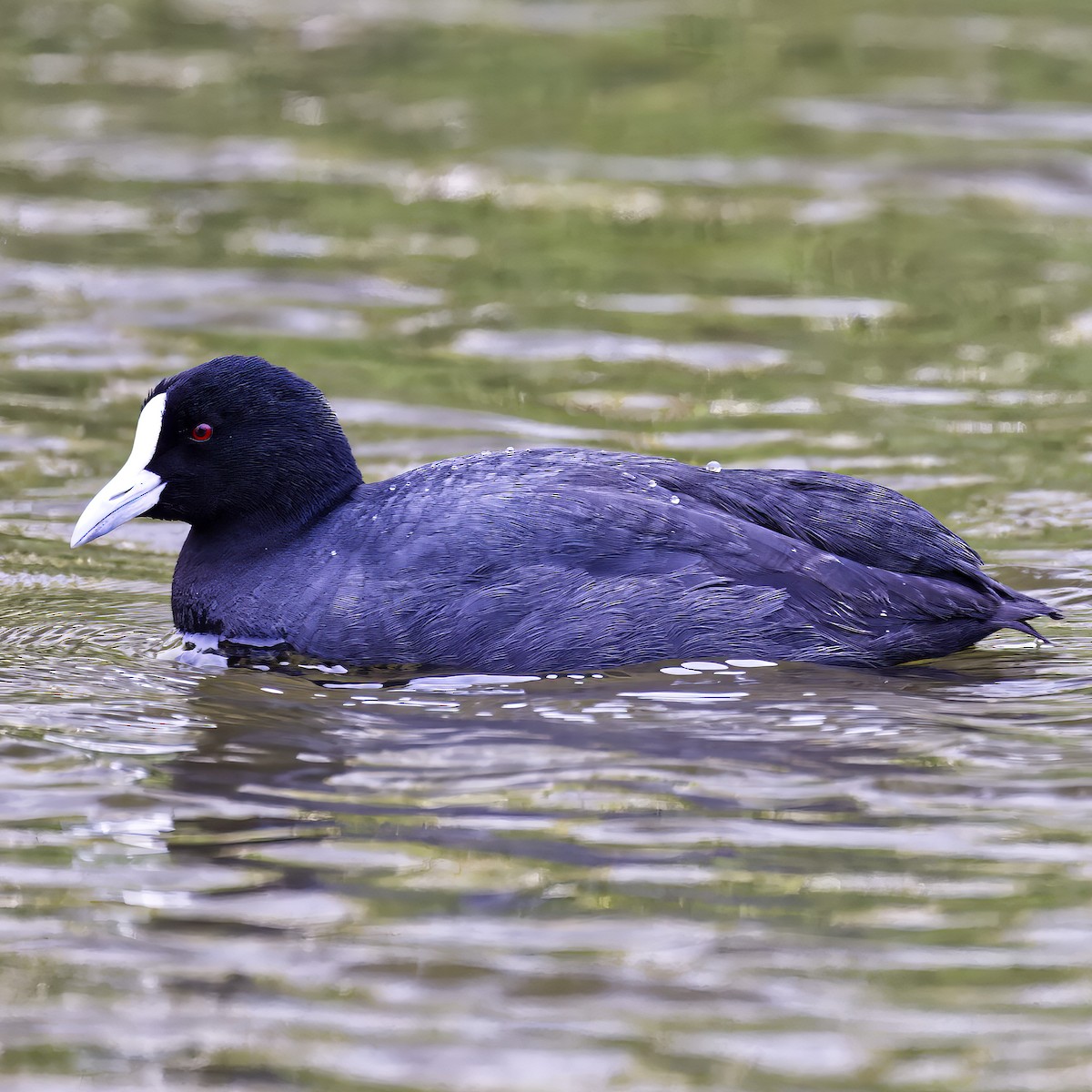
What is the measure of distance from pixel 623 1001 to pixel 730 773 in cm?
110

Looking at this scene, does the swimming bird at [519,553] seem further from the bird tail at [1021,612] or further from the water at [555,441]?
the water at [555,441]

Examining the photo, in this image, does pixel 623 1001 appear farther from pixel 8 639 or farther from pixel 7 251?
pixel 7 251

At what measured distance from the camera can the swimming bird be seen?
196 inches

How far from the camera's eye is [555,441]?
23.8 ft

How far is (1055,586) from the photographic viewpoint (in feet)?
19.4

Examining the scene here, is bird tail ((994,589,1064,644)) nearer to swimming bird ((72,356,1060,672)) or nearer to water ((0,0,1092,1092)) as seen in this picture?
swimming bird ((72,356,1060,672))

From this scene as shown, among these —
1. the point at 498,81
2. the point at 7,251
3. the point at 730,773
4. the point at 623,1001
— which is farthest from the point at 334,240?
the point at 623,1001

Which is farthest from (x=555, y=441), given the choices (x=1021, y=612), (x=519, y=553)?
(x=1021, y=612)

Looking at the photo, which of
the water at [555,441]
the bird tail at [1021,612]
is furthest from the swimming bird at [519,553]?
the water at [555,441]

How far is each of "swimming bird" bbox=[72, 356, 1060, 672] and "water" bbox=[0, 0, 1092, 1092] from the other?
5.2 inches

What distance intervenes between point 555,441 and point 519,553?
229 cm

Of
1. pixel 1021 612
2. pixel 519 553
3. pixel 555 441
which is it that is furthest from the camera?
pixel 555 441

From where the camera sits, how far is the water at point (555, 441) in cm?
336

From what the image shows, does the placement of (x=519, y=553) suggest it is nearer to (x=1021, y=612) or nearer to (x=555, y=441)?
(x=1021, y=612)
